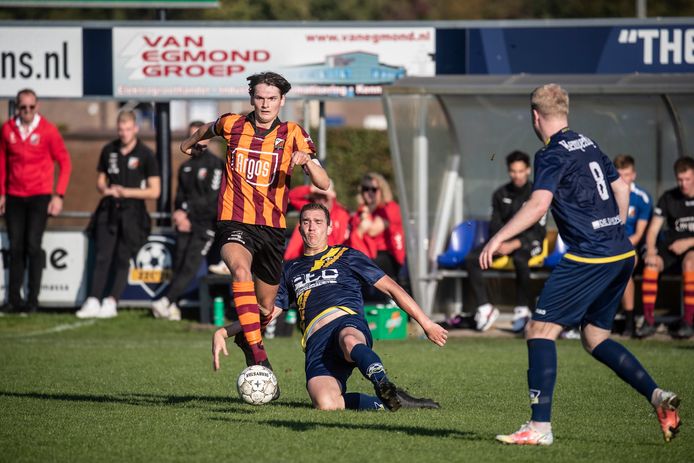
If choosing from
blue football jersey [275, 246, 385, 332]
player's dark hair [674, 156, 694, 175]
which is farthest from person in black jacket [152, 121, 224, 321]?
blue football jersey [275, 246, 385, 332]

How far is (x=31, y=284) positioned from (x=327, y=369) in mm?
8055

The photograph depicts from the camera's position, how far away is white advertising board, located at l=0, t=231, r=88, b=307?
15484mm

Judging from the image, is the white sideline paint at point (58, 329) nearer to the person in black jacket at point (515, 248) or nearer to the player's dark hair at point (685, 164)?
the person in black jacket at point (515, 248)

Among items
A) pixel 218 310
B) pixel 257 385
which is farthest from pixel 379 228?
pixel 257 385

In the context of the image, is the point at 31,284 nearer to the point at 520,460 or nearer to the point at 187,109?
the point at 520,460

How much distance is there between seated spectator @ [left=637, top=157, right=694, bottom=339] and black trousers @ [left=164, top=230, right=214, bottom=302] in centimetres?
551

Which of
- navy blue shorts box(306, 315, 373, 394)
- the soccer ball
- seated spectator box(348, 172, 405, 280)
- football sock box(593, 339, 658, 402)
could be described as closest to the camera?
football sock box(593, 339, 658, 402)

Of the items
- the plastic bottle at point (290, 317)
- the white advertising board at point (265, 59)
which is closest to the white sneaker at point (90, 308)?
the plastic bottle at point (290, 317)

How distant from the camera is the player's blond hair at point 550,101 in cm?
647

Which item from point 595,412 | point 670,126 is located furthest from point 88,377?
point 670,126

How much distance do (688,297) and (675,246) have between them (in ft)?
2.06

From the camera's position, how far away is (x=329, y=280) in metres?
8.18

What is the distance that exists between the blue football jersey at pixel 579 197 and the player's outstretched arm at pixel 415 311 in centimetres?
107

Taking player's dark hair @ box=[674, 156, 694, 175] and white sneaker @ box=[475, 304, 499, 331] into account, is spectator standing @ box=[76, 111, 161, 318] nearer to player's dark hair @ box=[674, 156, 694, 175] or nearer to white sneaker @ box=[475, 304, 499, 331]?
white sneaker @ box=[475, 304, 499, 331]
